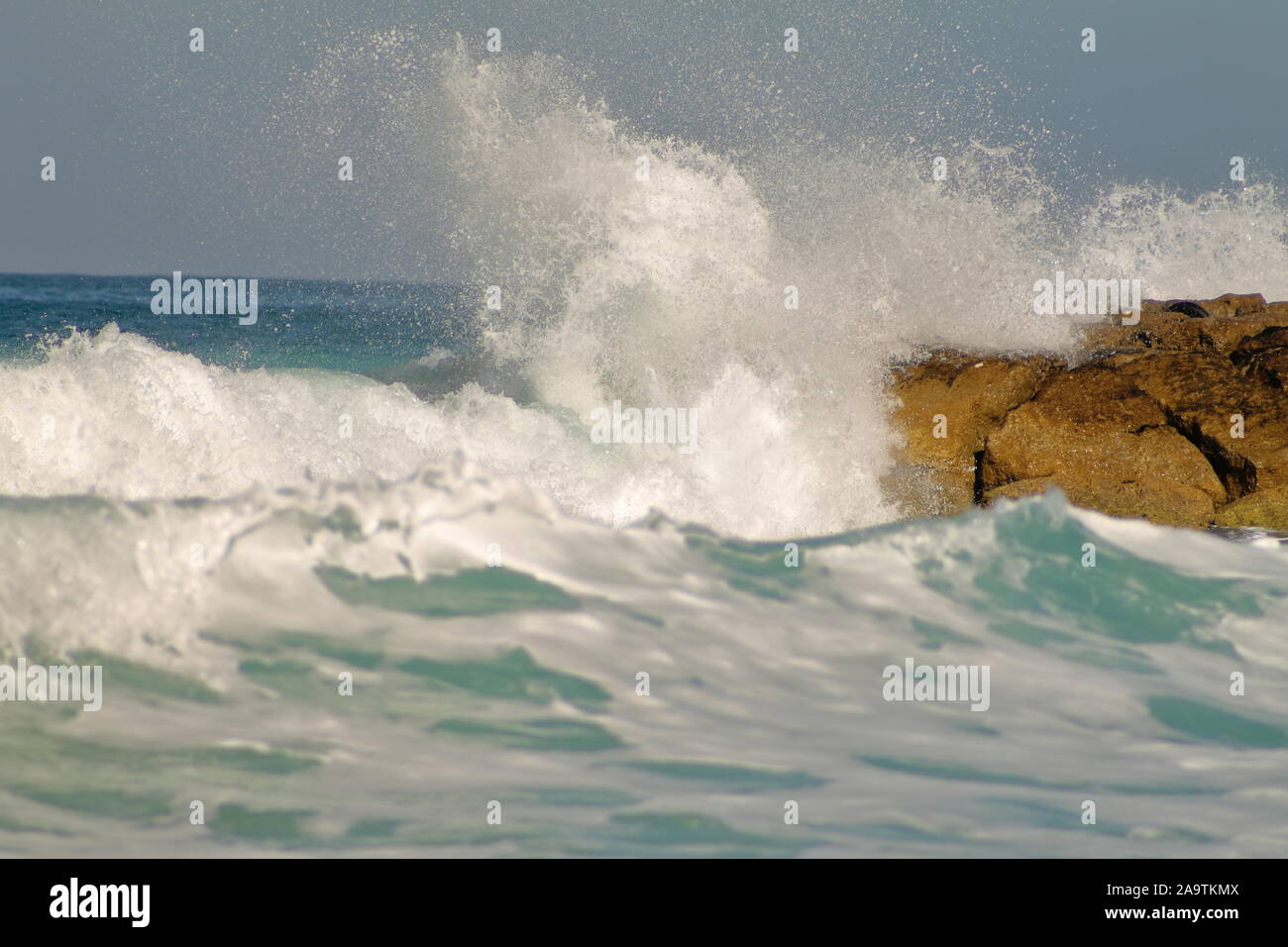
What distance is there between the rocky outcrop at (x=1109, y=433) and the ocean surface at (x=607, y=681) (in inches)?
81.9

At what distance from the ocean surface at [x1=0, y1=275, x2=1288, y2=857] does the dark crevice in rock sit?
217 cm

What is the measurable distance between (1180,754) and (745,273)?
616 centimetres

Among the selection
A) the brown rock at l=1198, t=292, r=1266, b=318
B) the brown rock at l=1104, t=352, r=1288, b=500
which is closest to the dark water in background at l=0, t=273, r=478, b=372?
the brown rock at l=1104, t=352, r=1288, b=500

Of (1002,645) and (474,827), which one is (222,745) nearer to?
(474,827)

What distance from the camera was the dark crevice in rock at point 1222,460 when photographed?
7996mm

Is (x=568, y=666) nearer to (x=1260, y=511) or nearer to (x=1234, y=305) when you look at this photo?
(x=1260, y=511)

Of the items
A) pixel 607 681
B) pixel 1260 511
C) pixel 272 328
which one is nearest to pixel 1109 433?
pixel 1260 511

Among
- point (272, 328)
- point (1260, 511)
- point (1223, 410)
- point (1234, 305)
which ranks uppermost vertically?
point (272, 328)

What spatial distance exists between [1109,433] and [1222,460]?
764 millimetres

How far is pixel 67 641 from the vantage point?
4477 mm

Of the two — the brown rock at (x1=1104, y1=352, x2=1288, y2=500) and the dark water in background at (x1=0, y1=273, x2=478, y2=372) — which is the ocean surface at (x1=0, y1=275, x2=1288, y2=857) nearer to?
the brown rock at (x1=1104, y1=352, x2=1288, y2=500)

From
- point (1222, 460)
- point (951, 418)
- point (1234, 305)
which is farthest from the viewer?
point (1234, 305)

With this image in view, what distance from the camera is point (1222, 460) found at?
8.13 m
